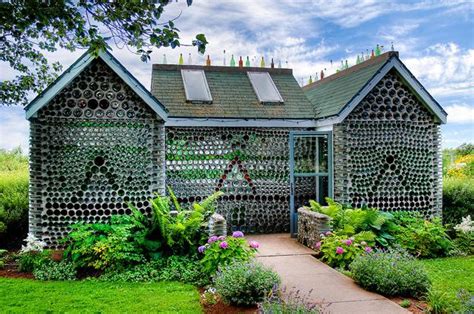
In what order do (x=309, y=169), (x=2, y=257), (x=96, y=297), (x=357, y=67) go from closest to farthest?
1. (x=96, y=297)
2. (x=2, y=257)
3. (x=309, y=169)
4. (x=357, y=67)

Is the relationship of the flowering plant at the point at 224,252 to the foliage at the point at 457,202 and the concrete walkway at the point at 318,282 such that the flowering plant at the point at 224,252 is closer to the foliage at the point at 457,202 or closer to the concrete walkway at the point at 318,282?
the concrete walkway at the point at 318,282

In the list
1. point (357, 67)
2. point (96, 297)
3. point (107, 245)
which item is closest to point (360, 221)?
point (107, 245)

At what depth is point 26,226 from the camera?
1284 cm

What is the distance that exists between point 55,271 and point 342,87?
9.79 m

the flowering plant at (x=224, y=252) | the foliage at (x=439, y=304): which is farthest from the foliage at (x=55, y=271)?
the foliage at (x=439, y=304)

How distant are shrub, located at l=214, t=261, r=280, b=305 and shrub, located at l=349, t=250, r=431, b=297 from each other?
164 cm

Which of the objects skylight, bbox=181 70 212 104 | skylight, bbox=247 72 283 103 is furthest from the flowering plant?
skylight, bbox=247 72 283 103

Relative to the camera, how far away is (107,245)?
9.55 metres

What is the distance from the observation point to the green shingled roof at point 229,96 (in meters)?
13.5

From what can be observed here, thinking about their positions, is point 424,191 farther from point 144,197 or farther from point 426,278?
point 144,197

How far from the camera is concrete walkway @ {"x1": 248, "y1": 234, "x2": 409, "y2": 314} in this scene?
6.91 meters

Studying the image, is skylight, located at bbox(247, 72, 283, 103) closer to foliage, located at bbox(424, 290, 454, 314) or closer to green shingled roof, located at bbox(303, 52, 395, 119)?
green shingled roof, located at bbox(303, 52, 395, 119)

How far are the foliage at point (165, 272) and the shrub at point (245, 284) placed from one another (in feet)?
4.48

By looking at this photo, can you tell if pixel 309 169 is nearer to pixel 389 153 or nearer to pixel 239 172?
pixel 239 172
